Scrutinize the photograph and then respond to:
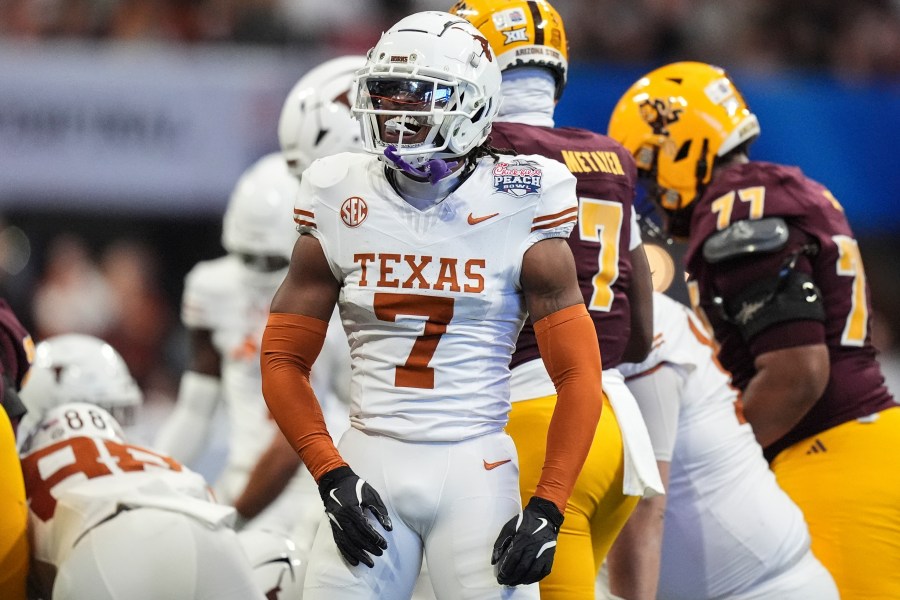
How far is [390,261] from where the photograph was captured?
3016 millimetres

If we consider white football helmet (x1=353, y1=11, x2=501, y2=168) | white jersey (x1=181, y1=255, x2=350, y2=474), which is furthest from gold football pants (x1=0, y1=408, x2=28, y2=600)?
white jersey (x1=181, y1=255, x2=350, y2=474)

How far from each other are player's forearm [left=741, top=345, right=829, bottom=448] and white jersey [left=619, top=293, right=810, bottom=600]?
0.26ft

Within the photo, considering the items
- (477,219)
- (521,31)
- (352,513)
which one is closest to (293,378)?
(352,513)

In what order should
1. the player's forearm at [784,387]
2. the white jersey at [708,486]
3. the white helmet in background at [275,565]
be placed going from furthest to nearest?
the white helmet in background at [275,565]
the player's forearm at [784,387]
the white jersey at [708,486]

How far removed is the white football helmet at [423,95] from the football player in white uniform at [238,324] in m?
2.52

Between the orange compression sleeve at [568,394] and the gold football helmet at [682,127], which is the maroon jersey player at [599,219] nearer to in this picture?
the orange compression sleeve at [568,394]

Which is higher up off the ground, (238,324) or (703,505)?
(703,505)

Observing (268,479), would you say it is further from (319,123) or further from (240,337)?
(319,123)

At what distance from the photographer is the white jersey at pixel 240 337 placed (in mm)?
5688

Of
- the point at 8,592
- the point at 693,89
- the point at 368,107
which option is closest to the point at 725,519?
the point at 693,89

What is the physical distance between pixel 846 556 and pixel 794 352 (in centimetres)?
63

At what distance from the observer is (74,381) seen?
4.40 m

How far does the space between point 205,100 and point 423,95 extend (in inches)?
277

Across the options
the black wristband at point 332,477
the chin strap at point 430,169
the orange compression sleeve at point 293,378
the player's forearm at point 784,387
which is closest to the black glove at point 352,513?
the black wristband at point 332,477
